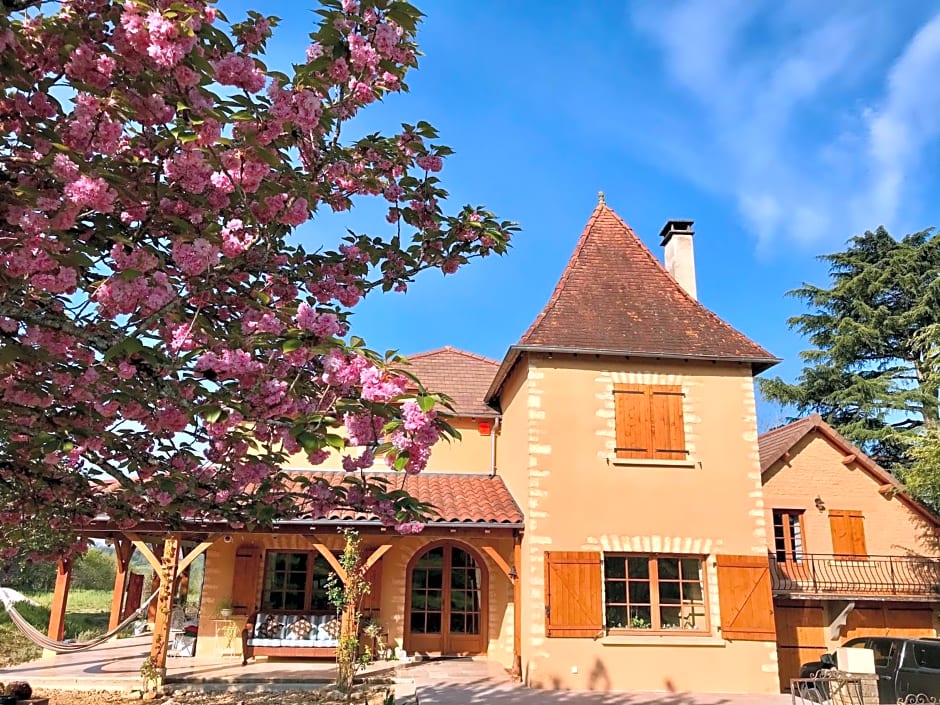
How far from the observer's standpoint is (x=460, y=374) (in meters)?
16.8

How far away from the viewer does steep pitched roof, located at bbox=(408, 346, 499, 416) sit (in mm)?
15500

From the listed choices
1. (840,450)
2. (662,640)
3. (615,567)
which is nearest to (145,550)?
(615,567)

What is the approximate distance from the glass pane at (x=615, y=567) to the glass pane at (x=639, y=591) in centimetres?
21

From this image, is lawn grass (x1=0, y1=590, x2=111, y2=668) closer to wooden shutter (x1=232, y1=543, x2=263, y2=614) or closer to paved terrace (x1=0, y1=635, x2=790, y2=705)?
paved terrace (x1=0, y1=635, x2=790, y2=705)

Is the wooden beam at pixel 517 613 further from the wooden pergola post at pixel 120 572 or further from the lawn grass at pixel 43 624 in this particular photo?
the lawn grass at pixel 43 624

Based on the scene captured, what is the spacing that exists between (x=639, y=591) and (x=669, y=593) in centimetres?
48

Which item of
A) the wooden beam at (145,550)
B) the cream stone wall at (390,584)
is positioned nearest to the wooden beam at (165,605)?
the wooden beam at (145,550)

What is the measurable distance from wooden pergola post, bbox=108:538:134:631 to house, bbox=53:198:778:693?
1169 mm

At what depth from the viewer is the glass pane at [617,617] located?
10.8m

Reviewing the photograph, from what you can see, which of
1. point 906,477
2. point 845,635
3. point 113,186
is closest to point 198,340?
point 113,186

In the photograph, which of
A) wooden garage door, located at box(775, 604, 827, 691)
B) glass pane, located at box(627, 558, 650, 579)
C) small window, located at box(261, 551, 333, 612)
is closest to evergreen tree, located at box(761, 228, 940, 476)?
wooden garage door, located at box(775, 604, 827, 691)

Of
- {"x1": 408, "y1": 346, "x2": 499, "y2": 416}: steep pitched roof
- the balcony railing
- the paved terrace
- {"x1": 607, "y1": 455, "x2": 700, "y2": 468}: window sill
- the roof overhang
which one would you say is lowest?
the paved terrace

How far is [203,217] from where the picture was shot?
319 centimetres

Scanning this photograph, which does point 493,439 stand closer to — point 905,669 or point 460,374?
point 460,374
